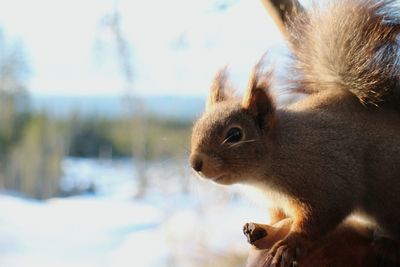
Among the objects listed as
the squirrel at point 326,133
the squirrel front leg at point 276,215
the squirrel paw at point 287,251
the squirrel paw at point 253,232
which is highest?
the squirrel at point 326,133

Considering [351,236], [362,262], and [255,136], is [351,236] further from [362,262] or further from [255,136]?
[255,136]

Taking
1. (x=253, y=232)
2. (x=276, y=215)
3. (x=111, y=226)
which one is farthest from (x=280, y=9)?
(x=111, y=226)

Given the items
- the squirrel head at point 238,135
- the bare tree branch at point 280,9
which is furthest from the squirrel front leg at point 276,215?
the bare tree branch at point 280,9

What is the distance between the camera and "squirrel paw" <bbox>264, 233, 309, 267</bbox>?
1225 millimetres

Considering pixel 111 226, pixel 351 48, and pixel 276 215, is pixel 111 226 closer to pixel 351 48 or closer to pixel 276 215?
pixel 276 215

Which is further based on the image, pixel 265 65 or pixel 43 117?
pixel 43 117

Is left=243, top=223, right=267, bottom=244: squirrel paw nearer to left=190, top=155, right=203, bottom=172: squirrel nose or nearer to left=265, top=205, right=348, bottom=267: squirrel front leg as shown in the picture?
left=265, top=205, right=348, bottom=267: squirrel front leg

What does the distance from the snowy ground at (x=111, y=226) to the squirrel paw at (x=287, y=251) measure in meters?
1.53

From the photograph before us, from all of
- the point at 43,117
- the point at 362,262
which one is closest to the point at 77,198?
the point at 43,117

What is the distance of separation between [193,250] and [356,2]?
1.61 m

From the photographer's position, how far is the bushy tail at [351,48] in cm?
141

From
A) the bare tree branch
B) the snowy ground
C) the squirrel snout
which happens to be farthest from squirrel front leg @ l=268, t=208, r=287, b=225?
the snowy ground

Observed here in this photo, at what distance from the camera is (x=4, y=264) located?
2.88 m

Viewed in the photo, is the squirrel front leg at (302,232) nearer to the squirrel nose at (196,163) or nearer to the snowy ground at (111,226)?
the squirrel nose at (196,163)
